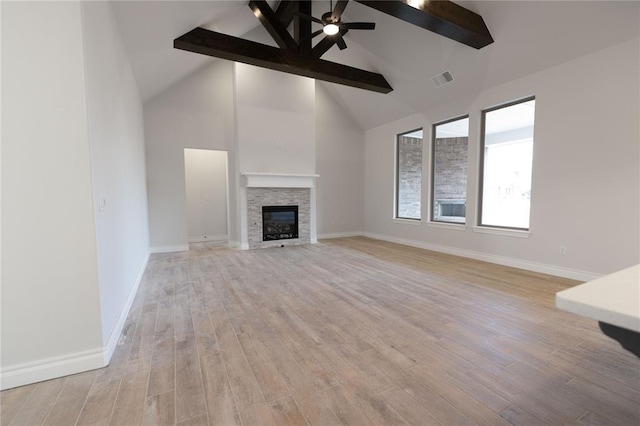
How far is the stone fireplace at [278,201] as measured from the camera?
601 cm

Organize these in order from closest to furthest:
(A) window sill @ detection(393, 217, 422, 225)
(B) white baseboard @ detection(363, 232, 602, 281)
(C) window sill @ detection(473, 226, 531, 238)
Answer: (B) white baseboard @ detection(363, 232, 602, 281) → (C) window sill @ detection(473, 226, 531, 238) → (A) window sill @ detection(393, 217, 422, 225)

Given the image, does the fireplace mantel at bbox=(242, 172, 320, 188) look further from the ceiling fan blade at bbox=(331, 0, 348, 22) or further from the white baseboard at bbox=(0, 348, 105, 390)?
the white baseboard at bbox=(0, 348, 105, 390)

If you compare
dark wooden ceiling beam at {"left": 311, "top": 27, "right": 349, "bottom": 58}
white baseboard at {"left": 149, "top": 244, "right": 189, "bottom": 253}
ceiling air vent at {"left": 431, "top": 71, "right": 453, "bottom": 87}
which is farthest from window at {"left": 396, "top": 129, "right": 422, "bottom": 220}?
white baseboard at {"left": 149, "top": 244, "right": 189, "bottom": 253}

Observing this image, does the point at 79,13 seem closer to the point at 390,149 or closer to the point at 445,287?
the point at 445,287

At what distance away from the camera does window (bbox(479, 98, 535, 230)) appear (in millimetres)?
4641

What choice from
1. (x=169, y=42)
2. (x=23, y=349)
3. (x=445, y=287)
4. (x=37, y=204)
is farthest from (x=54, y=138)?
(x=445, y=287)

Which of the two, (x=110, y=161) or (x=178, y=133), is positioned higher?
(x=178, y=133)

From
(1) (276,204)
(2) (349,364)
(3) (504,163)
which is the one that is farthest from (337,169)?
(2) (349,364)

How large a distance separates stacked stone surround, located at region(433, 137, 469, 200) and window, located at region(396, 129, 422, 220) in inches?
17.0

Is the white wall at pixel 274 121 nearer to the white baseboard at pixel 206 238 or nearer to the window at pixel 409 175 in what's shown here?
the window at pixel 409 175

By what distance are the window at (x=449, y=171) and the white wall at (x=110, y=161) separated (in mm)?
5281

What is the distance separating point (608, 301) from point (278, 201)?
5960 millimetres

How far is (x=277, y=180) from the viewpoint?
243 inches

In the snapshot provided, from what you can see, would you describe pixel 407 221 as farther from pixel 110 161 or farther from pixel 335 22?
pixel 110 161
